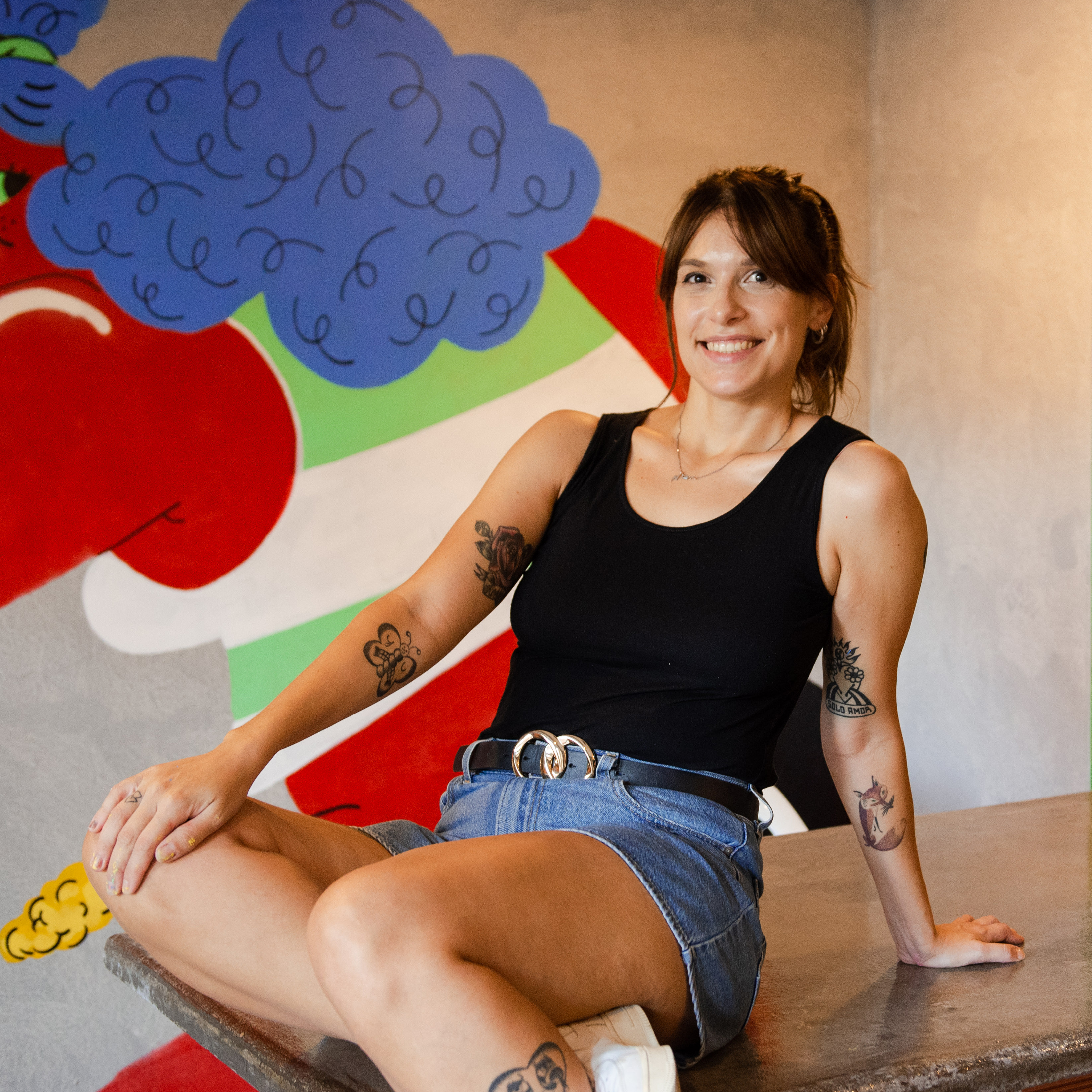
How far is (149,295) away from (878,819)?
2.08 m

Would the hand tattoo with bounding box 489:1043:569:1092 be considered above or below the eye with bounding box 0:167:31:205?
below

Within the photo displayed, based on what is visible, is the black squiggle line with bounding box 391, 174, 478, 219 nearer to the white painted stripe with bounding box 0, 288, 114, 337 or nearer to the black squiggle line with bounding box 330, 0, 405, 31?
the black squiggle line with bounding box 330, 0, 405, 31

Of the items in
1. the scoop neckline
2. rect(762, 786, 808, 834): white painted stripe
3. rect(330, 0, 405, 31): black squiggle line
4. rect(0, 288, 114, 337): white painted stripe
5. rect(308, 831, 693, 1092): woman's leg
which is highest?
rect(330, 0, 405, 31): black squiggle line

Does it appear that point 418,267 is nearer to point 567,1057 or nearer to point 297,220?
point 297,220

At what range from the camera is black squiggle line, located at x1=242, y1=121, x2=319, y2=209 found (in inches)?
108

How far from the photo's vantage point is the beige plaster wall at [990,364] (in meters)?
2.91

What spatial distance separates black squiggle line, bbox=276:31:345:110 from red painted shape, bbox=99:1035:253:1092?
2353 millimetres

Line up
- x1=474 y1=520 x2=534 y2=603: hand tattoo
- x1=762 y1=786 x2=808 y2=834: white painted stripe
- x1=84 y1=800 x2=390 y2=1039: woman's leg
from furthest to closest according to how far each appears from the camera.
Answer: x1=762 y1=786 x2=808 y2=834: white painted stripe → x1=474 y1=520 x2=534 y2=603: hand tattoo → x1=84 y1=800 x2=390 y2=1039: woman's leg

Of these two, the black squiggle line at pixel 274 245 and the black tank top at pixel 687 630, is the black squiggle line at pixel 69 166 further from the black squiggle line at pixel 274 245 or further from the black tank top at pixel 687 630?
the black tank top at pixel 687 630

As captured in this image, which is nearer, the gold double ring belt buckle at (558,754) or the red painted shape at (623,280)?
the gold double ring belt buckle at (558,754)

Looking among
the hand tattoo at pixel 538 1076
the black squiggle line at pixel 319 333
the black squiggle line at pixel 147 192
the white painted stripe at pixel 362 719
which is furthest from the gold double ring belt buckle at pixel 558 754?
the black squiggle line at pixel 147 192

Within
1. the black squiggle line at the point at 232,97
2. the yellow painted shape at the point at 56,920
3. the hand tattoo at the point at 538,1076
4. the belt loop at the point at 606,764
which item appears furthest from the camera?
the black squiggle line at the point at 232,97

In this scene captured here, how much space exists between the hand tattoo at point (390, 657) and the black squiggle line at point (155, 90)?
184cm

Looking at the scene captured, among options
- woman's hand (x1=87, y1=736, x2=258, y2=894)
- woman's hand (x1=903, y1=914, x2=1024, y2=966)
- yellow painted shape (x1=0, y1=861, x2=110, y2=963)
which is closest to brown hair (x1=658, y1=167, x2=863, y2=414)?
woman's hand (x1=903, y1=914, x2=1024, y2=966)
